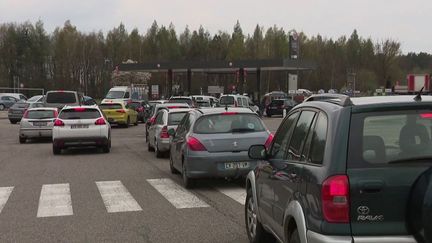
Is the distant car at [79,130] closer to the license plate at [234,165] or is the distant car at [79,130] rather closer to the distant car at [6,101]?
the license plate at [234,165]

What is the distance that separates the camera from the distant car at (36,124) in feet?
77.6

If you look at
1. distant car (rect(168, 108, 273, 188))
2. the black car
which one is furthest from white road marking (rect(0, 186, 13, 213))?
→ the black car

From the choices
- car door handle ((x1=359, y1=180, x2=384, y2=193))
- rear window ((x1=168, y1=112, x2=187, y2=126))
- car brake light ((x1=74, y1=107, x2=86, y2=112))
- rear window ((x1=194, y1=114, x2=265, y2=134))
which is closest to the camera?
car door handle ((x1=359, y1=180, x2=384, y2=193))

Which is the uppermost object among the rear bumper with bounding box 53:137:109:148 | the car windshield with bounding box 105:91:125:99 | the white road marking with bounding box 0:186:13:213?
the car windshield with bounding box 105:91:125:99

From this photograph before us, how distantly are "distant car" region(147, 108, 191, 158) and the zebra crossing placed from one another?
4578mm

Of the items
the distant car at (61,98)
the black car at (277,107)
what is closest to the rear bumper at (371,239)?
the distant car at (61,98)

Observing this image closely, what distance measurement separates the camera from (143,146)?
70.8ft

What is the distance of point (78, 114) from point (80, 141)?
906 mm

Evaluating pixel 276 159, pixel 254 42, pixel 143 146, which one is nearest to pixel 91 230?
pixel 276 159

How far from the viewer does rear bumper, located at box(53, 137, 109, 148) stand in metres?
18.5

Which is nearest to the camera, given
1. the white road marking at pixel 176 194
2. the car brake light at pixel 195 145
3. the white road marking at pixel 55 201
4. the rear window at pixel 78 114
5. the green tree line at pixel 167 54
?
the white road marking at pixel 55 201

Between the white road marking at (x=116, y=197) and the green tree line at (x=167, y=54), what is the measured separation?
75.9 m

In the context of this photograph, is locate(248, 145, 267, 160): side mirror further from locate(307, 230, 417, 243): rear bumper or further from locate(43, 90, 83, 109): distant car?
locate(43, 90, 83, 109): distant car

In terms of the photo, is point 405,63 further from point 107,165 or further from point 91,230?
point 91,230
